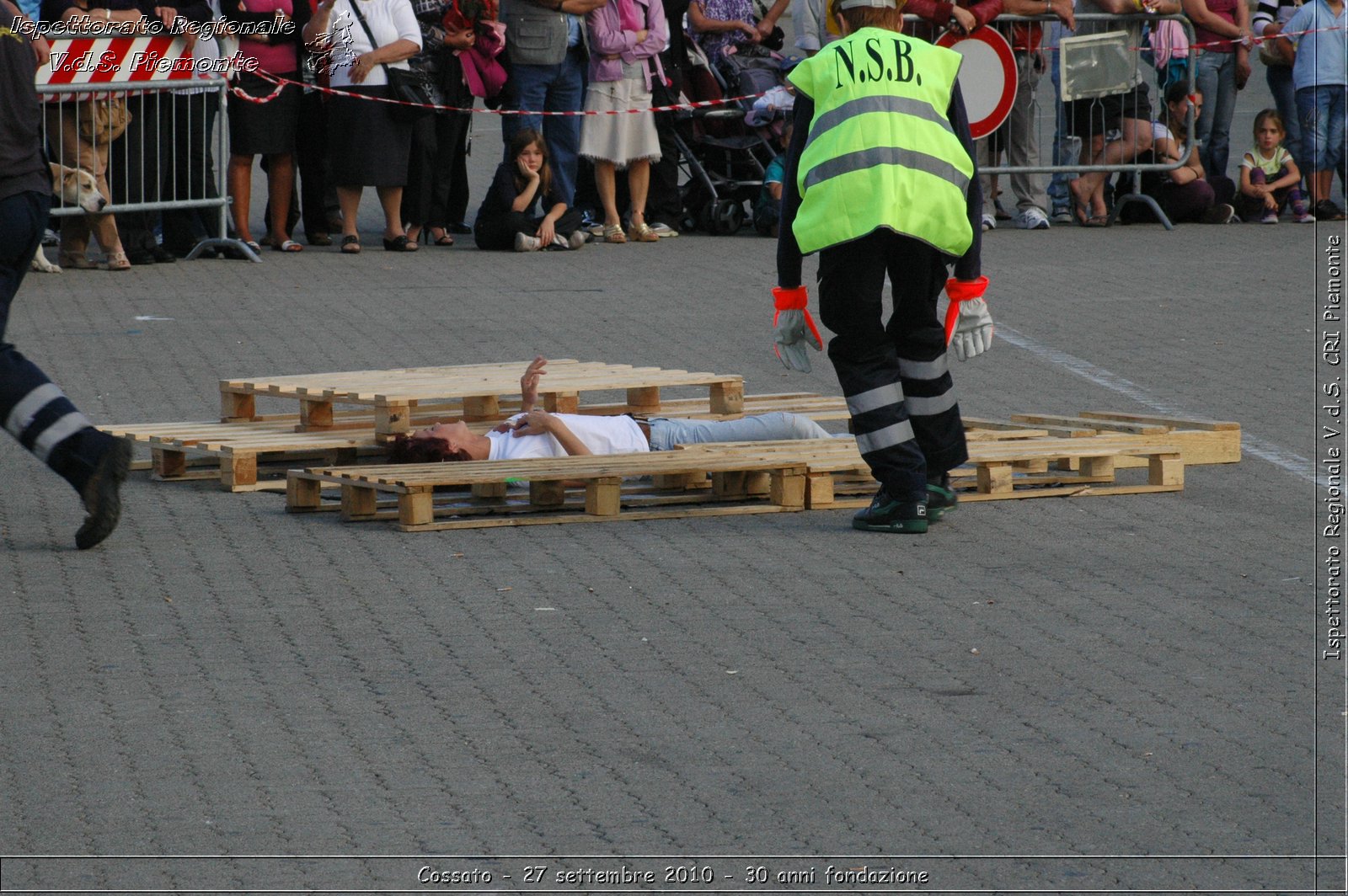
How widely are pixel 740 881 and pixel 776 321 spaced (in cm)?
372

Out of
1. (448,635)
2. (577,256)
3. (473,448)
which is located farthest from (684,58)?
(448,635)

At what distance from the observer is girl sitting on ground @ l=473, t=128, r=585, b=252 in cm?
1580

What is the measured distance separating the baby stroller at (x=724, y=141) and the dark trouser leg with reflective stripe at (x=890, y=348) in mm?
9558

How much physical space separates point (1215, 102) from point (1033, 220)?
218cm

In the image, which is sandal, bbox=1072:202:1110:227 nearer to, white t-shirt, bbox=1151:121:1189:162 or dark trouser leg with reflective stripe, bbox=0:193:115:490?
white t-shirt, bbox=1151:121:1189:162

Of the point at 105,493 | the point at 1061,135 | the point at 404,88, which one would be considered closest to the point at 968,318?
the point at 105,493

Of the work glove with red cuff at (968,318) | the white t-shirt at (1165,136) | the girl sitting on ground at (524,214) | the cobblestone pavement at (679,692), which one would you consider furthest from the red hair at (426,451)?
the white t-shirt at (1165,136)

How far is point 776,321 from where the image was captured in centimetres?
758

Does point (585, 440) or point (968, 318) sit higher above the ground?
point (968, 318)

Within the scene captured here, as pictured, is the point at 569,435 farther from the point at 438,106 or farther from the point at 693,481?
the point at 438,106

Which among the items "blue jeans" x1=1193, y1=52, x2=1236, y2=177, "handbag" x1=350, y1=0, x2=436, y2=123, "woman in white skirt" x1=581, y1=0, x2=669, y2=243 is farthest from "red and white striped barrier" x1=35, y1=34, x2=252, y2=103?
"blue jeans" x1=1193, y1=52, x2=1236, y2=177

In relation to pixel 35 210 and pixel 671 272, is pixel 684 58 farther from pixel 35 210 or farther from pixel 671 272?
pixel 35 210

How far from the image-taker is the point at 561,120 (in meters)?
16.4

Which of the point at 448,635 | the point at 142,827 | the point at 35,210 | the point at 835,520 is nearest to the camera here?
the point at 142,827
